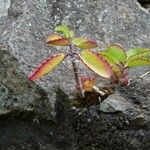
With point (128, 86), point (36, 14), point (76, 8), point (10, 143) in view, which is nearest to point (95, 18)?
point (76, 8)

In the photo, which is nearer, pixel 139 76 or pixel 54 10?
pixel 139 76

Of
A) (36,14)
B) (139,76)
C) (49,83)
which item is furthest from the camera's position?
(36,14)

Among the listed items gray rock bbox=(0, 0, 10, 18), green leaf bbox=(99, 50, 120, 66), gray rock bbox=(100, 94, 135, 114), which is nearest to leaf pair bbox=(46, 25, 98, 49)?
green leaf bbox=(99, 50, 120, 66)

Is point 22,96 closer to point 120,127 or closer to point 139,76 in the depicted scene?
point 120,127

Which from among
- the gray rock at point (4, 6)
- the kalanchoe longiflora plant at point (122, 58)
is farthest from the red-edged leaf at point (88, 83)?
the gray rock at point (4, 6)

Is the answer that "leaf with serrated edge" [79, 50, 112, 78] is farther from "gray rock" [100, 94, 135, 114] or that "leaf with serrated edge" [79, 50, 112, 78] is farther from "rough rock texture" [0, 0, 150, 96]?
"rough rock texture" [0, 0, 150, 96]

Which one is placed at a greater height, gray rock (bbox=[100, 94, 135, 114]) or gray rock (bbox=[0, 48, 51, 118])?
gray rock (bbox=[0, 48, 51, 118])
